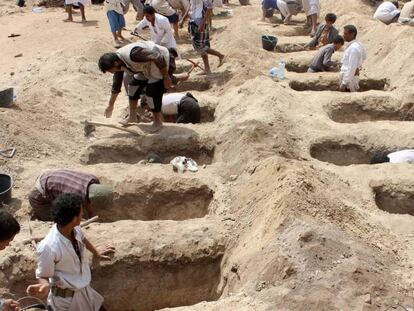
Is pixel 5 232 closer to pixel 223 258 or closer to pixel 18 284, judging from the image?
pixel 18 284

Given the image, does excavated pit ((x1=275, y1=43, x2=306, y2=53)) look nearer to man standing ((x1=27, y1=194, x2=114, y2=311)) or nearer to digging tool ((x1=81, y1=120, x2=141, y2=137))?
digging tool ((x1=81, y1=120, x2=141, y2=137))

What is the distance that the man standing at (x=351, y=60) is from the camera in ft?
30.3

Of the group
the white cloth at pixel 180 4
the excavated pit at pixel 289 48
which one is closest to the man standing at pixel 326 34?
the excavated pit at pixel 289 48

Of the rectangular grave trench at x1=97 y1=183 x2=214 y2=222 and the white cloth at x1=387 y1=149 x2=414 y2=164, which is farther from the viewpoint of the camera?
the white cloth at x1=387 y1=149 x2=414 y2=164

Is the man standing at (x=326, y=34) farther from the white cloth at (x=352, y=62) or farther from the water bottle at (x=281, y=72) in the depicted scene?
the white cloth at (x=352, y=62)

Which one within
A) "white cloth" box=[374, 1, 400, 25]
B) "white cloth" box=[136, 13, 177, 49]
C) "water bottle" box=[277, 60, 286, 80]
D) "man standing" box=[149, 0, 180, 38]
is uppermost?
"white cloth" box=[136, 13, 177, 49]

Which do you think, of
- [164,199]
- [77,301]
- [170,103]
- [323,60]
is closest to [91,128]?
[170,103]

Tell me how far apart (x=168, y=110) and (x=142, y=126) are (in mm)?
608

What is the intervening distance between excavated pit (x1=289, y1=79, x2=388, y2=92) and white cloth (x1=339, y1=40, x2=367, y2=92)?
2.23ft

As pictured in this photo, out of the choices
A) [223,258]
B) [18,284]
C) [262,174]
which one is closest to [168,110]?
[262,174]

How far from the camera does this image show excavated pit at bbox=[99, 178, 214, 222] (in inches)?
272

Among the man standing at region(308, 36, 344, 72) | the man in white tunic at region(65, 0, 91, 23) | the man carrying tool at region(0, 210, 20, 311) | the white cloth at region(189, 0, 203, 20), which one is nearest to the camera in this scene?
the man carrying tool at region(0, 210, 20, 311)

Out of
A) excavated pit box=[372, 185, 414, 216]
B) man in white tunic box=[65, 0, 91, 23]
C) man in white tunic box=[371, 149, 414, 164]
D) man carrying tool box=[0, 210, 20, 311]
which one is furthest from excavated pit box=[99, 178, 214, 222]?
man in white tunic box=[65, 0, 91, 23]

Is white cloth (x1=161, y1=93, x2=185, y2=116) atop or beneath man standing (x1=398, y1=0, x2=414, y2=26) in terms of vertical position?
beneath
